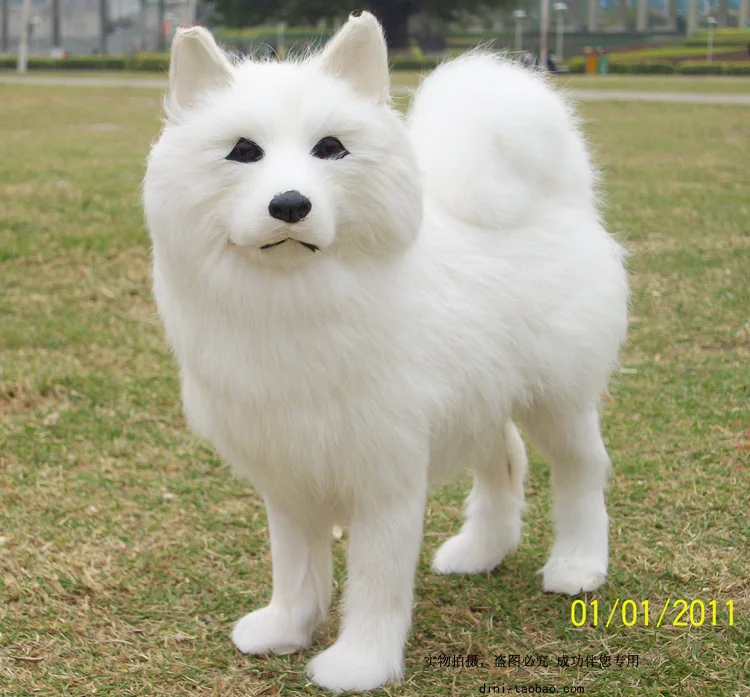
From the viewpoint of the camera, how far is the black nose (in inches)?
81.7

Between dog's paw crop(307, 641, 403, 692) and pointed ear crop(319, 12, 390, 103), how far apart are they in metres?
1.34

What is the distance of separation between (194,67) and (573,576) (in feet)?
5.87

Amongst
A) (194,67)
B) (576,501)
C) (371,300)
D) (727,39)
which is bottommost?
(576,501)

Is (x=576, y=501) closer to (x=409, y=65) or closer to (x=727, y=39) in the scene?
(x=409, y=65)

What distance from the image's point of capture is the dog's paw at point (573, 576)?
303 centimetres

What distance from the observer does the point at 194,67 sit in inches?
Answer: 89.2

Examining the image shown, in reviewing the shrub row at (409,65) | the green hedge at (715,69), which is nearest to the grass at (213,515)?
the green hedge at (715,69)

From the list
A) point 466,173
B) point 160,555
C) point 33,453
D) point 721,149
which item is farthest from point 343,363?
point 721,149

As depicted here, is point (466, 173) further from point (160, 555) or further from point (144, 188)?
point (160, 555)

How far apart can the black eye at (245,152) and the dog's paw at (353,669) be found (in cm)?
122

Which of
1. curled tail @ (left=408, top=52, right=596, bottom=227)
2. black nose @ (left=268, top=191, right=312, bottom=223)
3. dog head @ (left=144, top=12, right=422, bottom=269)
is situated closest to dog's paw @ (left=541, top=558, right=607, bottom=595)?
curled tail @ (left=408, top=52, right=596, bottom=227)

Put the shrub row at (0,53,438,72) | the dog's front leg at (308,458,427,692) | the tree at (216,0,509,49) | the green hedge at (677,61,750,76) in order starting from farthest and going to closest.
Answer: the tree at (216,0,509,49), the shrub row at (0,53,438,72), the green hedge at (677,61,750,76), the dog's front leg at (308,458,427,692)

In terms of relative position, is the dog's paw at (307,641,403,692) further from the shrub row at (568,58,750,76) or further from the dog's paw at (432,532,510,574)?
the shrub row at (568,58,750,76)

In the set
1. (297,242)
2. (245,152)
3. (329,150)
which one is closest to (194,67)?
(245,152)
